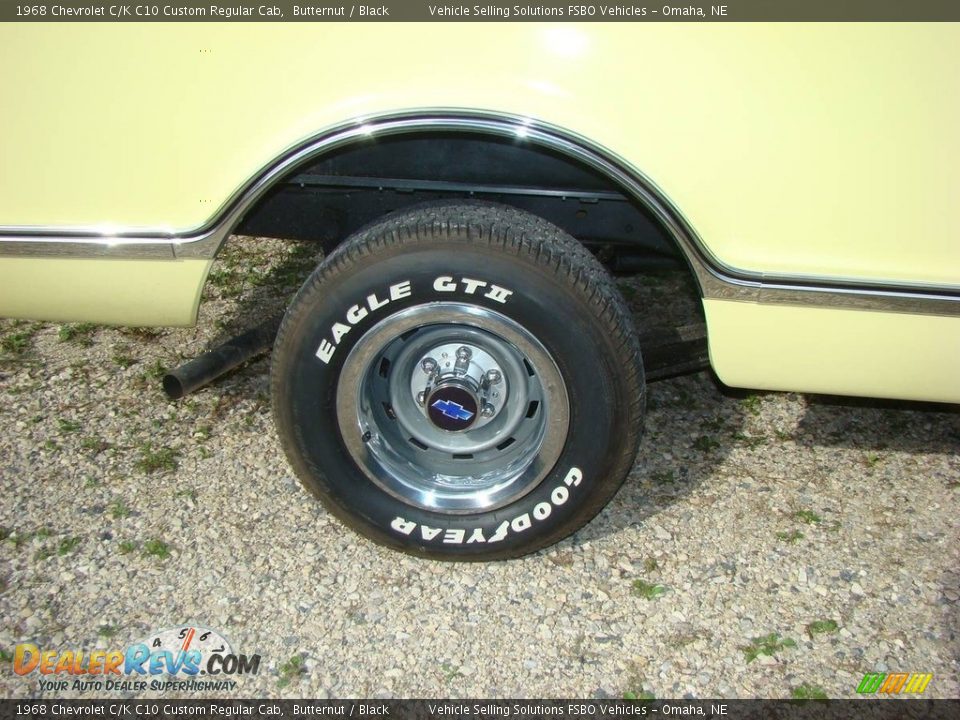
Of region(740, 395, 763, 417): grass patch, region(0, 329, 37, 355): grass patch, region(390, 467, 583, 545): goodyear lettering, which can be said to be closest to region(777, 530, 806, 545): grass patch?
region(740, 395, 763, 417): grass patch

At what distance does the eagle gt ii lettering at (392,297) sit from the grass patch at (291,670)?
0.82 m

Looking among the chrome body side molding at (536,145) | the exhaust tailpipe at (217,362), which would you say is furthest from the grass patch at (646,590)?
the exhaust tailpipe at (217,362)

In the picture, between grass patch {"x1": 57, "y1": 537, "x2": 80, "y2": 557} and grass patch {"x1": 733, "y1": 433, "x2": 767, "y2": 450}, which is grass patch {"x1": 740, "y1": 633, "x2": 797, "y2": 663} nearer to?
grass patch {"x1": 733, "y1": 433, "x2": 767, "y2": 450}

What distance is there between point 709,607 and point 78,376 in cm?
244

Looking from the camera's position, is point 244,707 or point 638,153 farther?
point 244,707

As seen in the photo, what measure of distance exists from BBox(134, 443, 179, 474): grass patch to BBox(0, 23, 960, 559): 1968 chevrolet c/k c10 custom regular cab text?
68 centimetres

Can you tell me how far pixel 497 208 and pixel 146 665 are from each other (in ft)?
5.00

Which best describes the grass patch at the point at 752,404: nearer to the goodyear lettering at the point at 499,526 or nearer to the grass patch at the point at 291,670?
the goodyear lettering at the point at 499,526

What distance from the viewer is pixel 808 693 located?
8.03 feet

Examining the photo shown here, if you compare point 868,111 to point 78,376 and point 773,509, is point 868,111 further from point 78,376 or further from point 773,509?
point 78,376

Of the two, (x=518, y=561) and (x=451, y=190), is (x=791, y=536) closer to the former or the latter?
(x=518, y=561)

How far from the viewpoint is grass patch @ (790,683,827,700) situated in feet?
7.99

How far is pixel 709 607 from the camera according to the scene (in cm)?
268
